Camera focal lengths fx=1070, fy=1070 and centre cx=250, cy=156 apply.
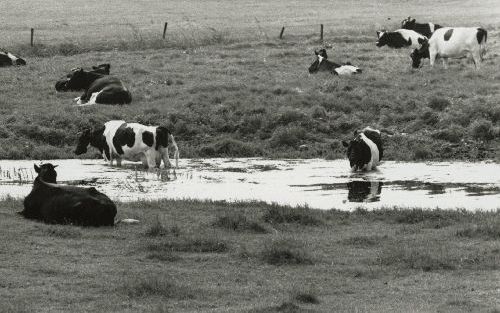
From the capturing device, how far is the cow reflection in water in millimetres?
18906

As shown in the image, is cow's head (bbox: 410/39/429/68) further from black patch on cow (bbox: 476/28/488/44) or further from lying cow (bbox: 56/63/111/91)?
lying cow (bbox: 56/63/111/91)

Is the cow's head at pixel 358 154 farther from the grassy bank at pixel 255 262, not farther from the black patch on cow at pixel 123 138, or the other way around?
the grassy bank at pixel 255 262

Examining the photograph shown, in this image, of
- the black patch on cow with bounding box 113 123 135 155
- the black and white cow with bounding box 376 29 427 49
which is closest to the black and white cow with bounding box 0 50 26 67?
the black and white cow with bounding box 376 29 427 49

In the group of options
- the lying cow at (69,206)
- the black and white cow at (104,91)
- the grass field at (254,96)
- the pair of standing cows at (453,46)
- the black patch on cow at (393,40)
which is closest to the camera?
the lying cow at (69,206)

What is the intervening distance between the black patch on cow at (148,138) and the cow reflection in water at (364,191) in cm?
475

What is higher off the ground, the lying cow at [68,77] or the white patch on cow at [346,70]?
the white patch on cow at [346,70]

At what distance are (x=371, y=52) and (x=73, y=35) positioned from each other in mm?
17359

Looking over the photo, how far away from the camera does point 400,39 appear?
47.8 meters

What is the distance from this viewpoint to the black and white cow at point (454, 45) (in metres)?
39.7

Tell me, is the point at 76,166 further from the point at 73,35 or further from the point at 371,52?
the point at 73,35

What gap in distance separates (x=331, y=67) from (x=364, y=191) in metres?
17.5

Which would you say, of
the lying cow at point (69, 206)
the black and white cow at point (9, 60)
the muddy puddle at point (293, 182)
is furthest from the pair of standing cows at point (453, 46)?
the lying cow at point (69, 206)

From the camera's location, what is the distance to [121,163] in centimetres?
2439

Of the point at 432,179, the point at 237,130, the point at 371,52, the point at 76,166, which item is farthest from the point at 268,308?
the point at 371,52
